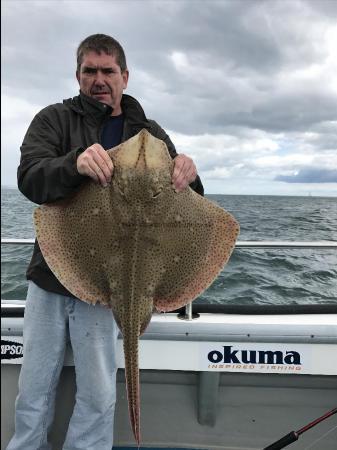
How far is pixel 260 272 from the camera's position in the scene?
594 cm

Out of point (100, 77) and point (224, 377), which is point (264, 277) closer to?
point (224, 377)

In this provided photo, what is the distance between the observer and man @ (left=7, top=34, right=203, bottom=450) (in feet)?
7.98

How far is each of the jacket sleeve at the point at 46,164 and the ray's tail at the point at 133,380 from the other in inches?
29.6

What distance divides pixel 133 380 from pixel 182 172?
956 millimetres

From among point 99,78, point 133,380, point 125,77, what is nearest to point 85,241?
point 133,380

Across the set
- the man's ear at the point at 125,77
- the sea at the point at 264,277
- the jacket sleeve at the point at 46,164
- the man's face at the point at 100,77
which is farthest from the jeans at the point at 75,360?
the sea at the point at 264,277

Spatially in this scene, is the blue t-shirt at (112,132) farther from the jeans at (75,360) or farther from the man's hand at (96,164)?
the jeans at (75,360)

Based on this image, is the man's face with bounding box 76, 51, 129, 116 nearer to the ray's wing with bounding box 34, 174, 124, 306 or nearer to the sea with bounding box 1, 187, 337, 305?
the ray's wing with bounding box 34, 174, 124, 306

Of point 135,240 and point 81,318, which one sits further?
point 81,318

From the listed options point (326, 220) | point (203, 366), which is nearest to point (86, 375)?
point (203, 366)

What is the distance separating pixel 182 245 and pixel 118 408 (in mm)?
2003

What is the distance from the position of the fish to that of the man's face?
785mm

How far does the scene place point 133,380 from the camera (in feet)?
6.08

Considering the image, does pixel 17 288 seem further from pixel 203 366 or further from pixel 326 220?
pixel 326 220
